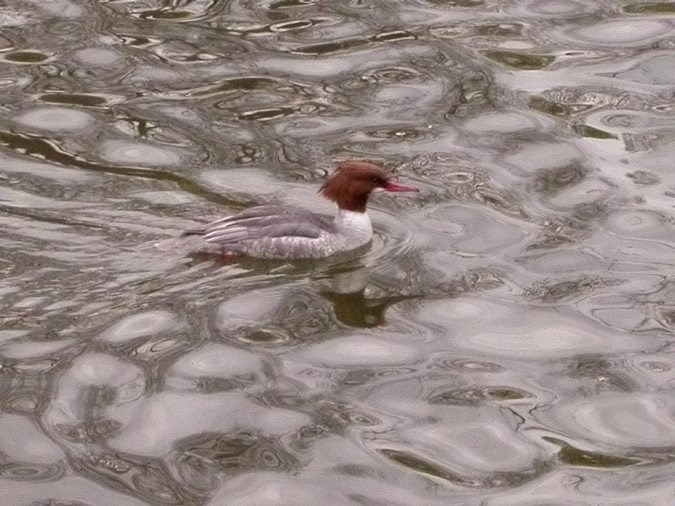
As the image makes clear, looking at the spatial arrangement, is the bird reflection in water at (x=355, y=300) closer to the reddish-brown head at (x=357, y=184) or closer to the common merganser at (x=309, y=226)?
the common merganser at (x=309, y=226)

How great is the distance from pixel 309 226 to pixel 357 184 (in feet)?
1.58

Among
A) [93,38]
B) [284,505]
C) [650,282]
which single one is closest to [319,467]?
[284,505]

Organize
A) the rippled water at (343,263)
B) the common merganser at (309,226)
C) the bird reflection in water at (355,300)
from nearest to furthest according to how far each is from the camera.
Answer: the rippled water at (343,263), the bird reflection in water at (355,300), the common merganser at (309,226)

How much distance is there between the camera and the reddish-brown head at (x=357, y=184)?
1073cm

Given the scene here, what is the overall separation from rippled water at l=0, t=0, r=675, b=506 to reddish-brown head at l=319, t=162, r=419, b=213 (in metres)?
0.38

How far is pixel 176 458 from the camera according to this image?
27.1ft

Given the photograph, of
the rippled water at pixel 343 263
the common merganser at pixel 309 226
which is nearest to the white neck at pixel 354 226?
the common merganser at pixel 309 226

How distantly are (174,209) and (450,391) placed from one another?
288cm

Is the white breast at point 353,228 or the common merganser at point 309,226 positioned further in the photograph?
the white breast at point 353,228

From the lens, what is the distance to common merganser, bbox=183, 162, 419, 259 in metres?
10.3

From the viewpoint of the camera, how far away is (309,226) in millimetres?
10531

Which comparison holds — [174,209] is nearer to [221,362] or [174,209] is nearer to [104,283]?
[104,283]

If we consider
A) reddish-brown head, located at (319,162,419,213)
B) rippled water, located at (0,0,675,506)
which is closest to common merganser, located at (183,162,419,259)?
reddish-brown head, located at (319,162,419,213)

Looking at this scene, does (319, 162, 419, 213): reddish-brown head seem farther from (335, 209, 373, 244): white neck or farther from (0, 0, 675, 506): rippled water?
(0, 0, 675, 506): rippled water
